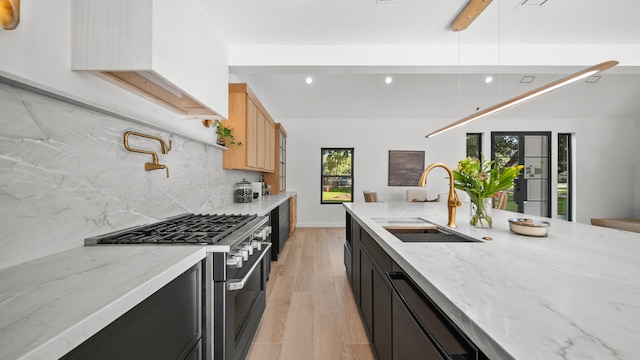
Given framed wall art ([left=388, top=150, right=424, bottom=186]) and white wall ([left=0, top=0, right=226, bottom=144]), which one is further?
framed wall art ([left=388, top=150, right=424, bottom=186])

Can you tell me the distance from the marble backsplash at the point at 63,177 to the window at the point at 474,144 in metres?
6.88

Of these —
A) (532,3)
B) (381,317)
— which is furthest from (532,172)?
(381,317)

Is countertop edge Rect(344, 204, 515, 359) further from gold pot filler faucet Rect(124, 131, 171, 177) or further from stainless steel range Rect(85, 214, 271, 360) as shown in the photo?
gold pot filler faucet Rect(124, 131, 171, 177)

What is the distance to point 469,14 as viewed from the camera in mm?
2240

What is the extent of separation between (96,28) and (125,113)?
43 cm

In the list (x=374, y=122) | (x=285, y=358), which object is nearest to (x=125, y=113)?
(x=285, y=358)

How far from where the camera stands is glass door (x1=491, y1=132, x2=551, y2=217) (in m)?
6.29

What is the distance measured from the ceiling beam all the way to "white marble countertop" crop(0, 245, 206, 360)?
267 centimetres

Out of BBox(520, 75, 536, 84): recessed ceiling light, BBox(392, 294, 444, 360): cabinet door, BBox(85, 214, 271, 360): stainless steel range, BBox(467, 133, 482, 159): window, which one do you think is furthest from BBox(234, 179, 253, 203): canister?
BBox(467, 133, 482, 159): window

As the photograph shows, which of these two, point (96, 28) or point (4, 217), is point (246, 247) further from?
point (96, 28)

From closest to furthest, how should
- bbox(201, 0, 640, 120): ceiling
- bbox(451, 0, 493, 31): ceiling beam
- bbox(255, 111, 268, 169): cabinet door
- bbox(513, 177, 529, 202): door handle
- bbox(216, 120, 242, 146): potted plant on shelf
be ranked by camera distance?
bbox(451, 0, 493, 31): ceiling beam → bbox(201, 0, 640, 120): ceiling → bbox(216, 120, 242, 146): potted plant on shelf → bbox(255, 111, 268, 169): cabinet door → bbox(513, 177, 529, 202): door handle

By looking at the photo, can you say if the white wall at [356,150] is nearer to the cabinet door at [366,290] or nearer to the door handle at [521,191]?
the door handle at [521,191]

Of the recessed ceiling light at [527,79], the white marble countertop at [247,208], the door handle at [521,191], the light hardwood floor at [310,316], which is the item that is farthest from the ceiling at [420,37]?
the door handle at [521,191]

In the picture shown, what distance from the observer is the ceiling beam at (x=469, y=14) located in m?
2.09
